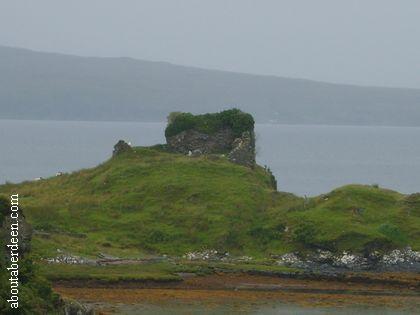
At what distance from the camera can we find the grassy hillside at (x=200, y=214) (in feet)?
261

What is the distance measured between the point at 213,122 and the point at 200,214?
22155 mm

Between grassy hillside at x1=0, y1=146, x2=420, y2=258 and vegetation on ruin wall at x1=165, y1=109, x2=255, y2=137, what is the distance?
7.77 m

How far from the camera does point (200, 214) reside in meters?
85.9

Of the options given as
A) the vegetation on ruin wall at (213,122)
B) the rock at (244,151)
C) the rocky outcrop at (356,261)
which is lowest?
the rocky outcrop at (356,261)

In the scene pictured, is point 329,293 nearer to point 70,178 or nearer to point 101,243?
point 101,243

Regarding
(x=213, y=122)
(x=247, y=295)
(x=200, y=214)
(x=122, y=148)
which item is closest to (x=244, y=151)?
(x=213, y=122)

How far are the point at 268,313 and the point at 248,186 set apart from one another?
33.4 metres

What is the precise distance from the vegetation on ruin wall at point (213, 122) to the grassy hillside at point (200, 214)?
25.5 feet

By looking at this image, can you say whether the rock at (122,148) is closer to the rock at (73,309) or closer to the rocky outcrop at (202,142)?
the rocky outcrop at (202,142)

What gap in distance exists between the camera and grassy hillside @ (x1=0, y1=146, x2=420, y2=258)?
261 feet

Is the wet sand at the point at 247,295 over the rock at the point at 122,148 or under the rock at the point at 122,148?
under

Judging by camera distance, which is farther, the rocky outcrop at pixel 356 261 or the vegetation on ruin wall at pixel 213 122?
the vegetation on ruin wall at pixel 213 122

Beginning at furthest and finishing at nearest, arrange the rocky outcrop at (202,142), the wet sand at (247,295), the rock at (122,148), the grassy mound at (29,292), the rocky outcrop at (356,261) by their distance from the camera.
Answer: the rocky outcrop at (202,142) → the rock at (122,148) → the rocky outcrop at (356,261) → the wet sand at (247,295) → the grassy mound at (29,292)

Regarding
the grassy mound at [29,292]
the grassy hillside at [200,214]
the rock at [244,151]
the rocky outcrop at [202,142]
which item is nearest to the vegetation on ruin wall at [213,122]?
the rocky outcrop at [202,142]
